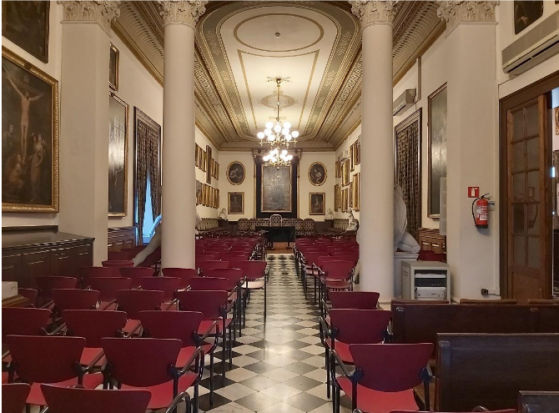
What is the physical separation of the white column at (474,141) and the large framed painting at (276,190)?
1754cm

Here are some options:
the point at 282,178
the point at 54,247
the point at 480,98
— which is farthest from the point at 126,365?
the point at 282,178

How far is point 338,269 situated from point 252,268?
56.9 inches

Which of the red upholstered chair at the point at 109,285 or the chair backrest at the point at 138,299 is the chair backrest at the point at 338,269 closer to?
the red upholstered chair at the point at 109,285

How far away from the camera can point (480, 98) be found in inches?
282

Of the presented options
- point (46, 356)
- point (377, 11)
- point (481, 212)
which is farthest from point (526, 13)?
point (46, 356)

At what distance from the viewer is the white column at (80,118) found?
7664 millimetres

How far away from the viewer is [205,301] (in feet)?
14.4

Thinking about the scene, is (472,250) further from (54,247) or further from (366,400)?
(54,247)

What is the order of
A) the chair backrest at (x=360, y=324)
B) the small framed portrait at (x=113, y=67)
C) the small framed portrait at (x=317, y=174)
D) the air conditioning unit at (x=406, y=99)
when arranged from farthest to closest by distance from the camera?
the small framed portrait at (x=317, y=174)
the air conditioning unit at (x=406, y=99)
the small framed portrait at (x=113, y=67)
the chair backrest at (x=360, y=324)

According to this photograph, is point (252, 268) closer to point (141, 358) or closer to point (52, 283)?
point (52, 283)

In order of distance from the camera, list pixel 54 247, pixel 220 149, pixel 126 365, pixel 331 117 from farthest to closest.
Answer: pixel 220 149, pixel 331 117, pixel 54 247, pixel 126 365

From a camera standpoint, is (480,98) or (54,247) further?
(480,98)

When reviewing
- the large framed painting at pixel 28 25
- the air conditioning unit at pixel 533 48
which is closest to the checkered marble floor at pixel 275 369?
the air conditioning unit at pixel 533 48

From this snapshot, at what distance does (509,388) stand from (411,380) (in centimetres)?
53
